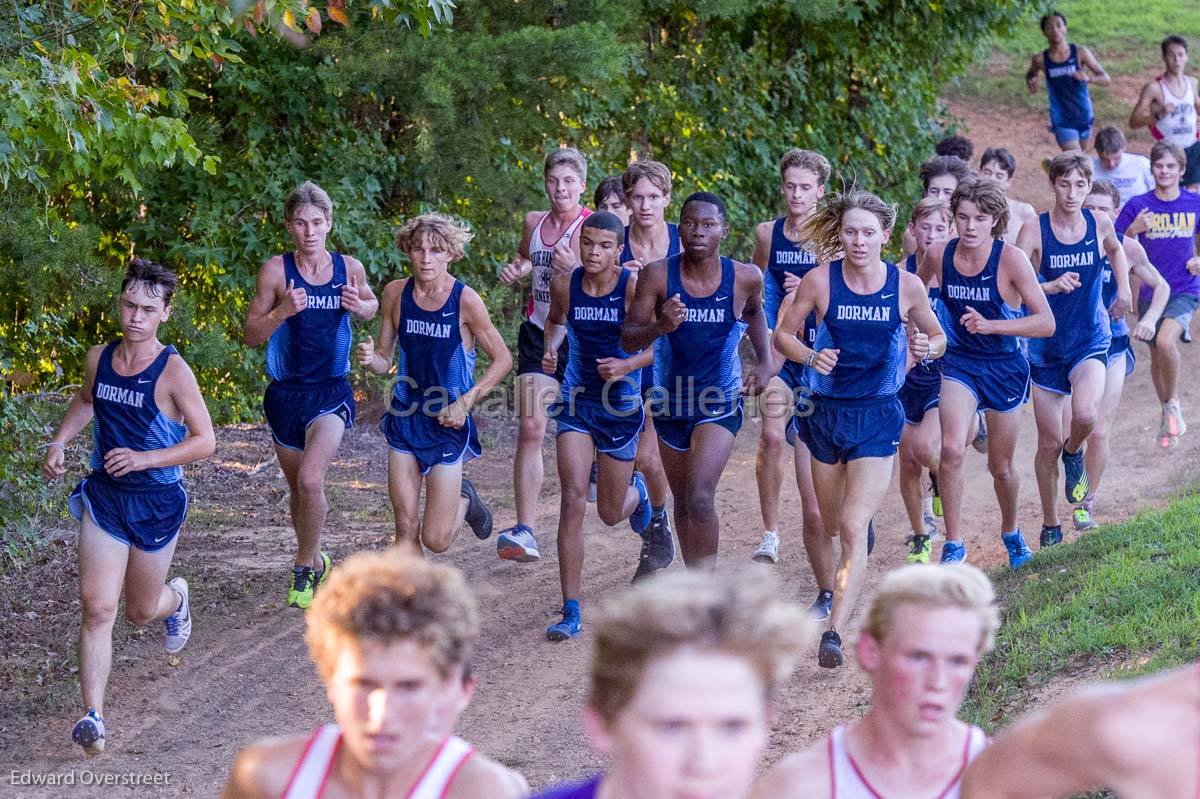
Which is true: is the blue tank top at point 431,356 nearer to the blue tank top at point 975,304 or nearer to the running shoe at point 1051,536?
the blue tank top at point 975,304

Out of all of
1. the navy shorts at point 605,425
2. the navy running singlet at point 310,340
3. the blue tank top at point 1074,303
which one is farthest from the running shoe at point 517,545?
the blue tank top at point 1074,303

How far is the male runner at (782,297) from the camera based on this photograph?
25.8 ft

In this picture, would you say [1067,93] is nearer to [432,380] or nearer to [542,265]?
[542,265]

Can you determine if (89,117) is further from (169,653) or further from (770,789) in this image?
(770,789)

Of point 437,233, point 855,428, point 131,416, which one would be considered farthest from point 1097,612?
point 131,416

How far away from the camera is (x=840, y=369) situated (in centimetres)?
675

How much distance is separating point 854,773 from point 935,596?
1.19 feet

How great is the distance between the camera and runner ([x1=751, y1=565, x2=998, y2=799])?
2.65 metres

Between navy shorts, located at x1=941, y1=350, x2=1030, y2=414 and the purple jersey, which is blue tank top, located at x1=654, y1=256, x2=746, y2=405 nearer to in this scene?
navy shorts, located at x1=941, y1=350, x2=1030, y2=414

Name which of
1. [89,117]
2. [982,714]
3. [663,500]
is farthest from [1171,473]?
[89,117]

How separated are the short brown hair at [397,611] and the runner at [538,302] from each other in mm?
4868

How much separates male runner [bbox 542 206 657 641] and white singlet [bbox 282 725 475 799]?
14.5 feet

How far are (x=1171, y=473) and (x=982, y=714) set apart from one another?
16.5 feet

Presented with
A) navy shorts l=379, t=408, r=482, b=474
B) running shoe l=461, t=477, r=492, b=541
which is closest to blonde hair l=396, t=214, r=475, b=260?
navy shorts l=379, t=408, r=482, b=474
